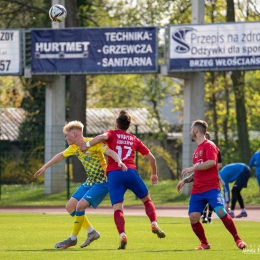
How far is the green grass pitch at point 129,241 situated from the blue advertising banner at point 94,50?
8.25m

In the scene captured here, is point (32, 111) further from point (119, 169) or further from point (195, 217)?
point (195, 217)

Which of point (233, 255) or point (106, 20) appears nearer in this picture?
point (233, 255)

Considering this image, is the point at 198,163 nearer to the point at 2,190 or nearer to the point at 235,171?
the point at 235,171

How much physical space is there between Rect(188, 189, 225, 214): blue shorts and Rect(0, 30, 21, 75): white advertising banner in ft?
54.3

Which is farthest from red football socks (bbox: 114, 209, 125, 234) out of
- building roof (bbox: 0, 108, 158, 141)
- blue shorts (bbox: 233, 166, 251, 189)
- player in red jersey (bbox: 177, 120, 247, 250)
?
building roof (bbox: 0, 108, 158, 141)

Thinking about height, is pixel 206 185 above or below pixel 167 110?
below

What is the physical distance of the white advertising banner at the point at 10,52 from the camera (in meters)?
26.4

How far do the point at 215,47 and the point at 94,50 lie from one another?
13.1 feet

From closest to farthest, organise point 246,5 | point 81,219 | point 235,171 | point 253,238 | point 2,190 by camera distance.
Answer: point 81,219 < point 253,238 < point 235,171 < point 2,190 < point 246,5

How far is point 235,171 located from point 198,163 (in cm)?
842

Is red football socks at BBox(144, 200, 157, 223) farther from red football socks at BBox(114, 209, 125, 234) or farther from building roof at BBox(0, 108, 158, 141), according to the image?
building roof at BBox(0, 108, 158, 141)

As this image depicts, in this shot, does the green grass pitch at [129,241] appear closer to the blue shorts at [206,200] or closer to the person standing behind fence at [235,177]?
the blue shorts at [206,200]

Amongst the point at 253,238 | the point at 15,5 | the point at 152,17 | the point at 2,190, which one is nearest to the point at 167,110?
the point at 152,17

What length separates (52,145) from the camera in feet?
88.2
